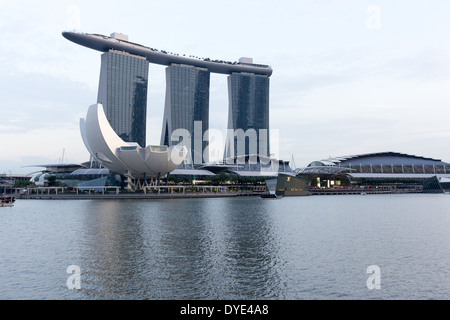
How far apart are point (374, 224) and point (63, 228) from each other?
32771 millimetres

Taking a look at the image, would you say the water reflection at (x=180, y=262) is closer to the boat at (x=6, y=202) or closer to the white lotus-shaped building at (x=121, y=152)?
the boat at (x=6, y=202)

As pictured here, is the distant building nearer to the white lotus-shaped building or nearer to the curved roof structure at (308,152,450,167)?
the curved roof structure at (308,152,450,167)

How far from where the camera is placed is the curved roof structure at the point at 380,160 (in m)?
182

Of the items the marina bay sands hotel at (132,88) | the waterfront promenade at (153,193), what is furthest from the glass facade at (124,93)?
the waterfront promenade at (153,193)

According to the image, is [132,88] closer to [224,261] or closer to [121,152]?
[121,152]

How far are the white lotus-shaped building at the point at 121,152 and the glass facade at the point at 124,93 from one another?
208ft

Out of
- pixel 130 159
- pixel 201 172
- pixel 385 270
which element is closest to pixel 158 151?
pixel 130 159

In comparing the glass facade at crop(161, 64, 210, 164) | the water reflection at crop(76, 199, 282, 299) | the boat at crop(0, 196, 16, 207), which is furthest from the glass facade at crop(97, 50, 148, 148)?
the water reflection at crop(76, 199, 282, 299)

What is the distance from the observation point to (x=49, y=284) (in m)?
19.4

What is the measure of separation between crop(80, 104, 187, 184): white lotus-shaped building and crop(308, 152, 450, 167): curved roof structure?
98195mm

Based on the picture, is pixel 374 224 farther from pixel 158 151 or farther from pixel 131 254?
pixel 158 151

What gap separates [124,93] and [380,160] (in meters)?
125
